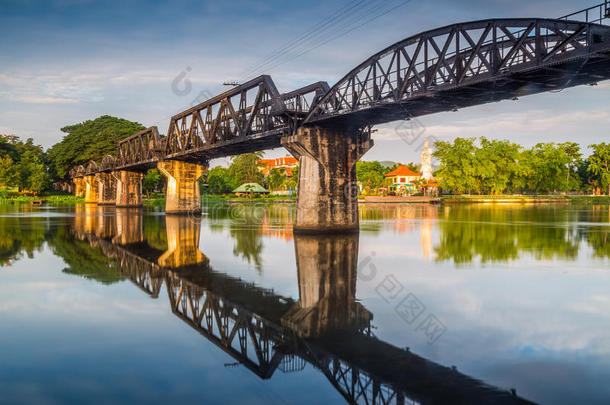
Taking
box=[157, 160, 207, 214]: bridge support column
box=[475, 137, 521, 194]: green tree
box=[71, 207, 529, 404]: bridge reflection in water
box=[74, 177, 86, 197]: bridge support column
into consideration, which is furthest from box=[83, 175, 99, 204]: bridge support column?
box=[71, 207, 529, 404]: bridge reflection in water

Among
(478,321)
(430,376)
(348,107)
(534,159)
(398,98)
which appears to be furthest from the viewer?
(534,159)

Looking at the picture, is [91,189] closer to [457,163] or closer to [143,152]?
[143,152]

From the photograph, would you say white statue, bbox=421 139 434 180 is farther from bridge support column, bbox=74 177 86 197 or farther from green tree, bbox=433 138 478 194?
bridge support column, bbox=74 177 86 197

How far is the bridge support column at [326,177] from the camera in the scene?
33.7 metres

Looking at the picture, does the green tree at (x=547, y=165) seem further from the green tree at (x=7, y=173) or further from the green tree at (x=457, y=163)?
the green tree at (x=7, y=173)

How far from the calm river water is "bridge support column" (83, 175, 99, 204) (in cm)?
10745

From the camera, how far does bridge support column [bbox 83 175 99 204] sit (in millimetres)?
122875

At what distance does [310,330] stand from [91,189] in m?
126

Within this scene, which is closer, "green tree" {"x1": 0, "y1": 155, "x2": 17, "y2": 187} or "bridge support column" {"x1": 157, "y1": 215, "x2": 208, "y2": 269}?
"bridge support column" {"x1": 157, "y1": 215, "x2": 208, "y2": 269}

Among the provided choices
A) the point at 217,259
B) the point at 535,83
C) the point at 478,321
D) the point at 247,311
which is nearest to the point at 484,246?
the point at 535,83

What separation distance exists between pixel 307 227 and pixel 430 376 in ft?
85.3

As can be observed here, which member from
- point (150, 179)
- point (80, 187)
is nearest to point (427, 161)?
point (150, 179)

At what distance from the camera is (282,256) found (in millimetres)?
24500

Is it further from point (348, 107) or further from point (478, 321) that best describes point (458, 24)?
point (478, 321)
